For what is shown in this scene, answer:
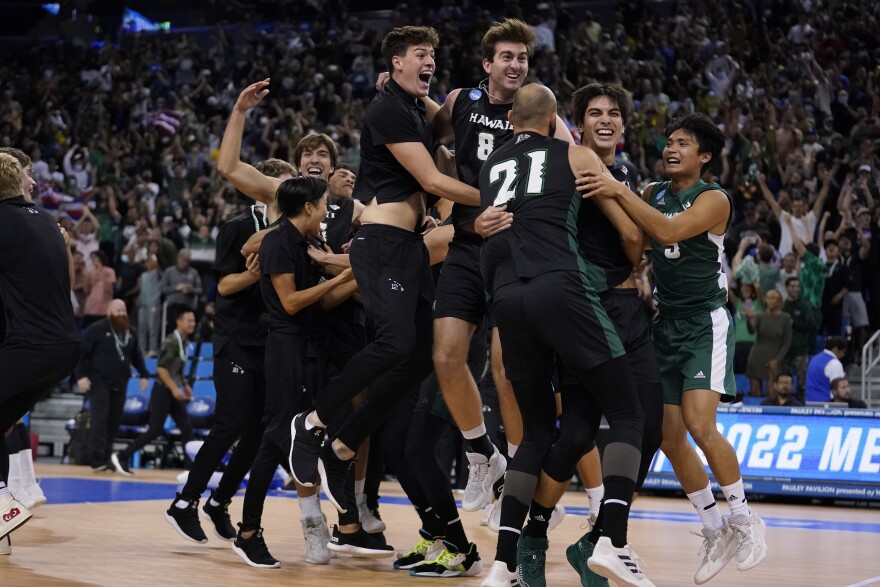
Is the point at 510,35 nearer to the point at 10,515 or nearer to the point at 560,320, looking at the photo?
the point at 560,320

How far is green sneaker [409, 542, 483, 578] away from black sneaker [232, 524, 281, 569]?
82cm

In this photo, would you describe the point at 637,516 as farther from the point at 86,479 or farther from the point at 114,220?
the point at 114,220

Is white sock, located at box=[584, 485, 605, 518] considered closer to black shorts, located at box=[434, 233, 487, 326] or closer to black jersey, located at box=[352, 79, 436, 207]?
black shorts, located at box=[434, 233, 487, 326]

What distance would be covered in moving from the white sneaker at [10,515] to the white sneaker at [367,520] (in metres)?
2.07

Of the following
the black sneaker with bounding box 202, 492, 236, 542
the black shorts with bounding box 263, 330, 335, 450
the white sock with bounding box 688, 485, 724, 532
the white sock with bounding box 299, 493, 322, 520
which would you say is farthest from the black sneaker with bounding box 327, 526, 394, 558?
the white sock with bounding box 688, 485, 724, 532

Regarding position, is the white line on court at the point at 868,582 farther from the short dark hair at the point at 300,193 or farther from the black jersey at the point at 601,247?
the short dark hair at the point at 300,193

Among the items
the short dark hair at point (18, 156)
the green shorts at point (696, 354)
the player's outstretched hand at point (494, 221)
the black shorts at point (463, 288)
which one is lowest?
the green shorts at point (696, 354)

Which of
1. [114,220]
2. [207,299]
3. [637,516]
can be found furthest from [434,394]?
[114,220]

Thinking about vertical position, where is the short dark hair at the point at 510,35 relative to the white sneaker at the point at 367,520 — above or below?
above

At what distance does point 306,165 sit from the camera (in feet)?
24.6

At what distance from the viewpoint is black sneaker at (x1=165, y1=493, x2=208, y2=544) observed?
283 inches

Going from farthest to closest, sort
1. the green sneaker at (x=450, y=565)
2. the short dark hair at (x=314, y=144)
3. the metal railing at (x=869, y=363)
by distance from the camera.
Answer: the metal railing at (x=869, y=363), the short dark hair at (x=314, y=144), the green sneaker at (x=450, y=565)

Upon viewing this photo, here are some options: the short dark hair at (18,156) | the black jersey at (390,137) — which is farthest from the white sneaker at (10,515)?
the black jersey at (390,137)

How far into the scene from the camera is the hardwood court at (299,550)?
5969 mm
